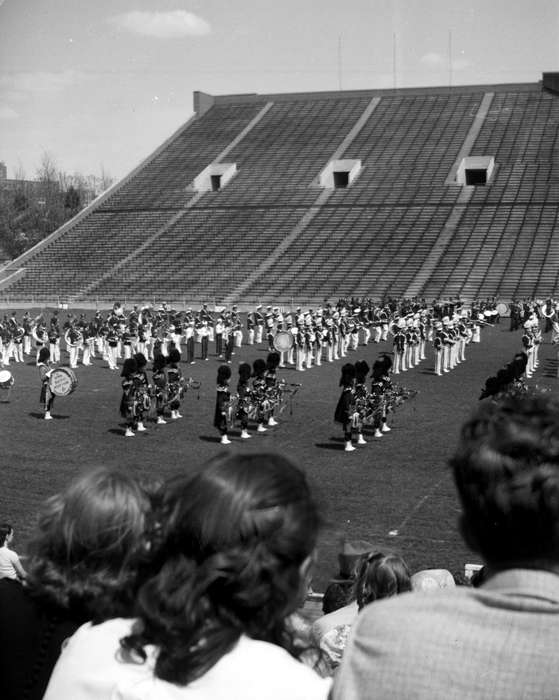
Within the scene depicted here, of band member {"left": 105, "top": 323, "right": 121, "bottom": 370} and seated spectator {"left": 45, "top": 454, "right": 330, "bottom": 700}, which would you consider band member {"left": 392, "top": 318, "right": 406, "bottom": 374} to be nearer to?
band member {"left": 105, "top": 323, "right": 121, "bottom": 370}

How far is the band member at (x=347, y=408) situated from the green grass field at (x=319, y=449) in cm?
21

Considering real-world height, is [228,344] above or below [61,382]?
below

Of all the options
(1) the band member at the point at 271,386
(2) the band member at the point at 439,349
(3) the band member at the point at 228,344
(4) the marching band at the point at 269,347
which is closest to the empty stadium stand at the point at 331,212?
(4) the marching band at the point at 269,347

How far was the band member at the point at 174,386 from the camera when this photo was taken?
17250 millimetres

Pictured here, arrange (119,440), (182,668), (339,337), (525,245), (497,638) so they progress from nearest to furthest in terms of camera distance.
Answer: (497,638) < (182,668) < (119,440) < (339,337) < (525,245)

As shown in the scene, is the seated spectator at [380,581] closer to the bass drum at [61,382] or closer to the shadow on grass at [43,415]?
the bass drum at [61,382]

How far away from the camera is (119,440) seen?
615 inches

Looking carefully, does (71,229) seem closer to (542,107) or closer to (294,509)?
(542,107)

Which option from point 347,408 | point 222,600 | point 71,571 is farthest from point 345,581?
point 347,408

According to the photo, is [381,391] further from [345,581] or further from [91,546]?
[91,546]

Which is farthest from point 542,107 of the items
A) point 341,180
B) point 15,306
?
point 15,306

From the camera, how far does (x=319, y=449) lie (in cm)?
1486

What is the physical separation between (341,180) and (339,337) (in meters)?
27.9

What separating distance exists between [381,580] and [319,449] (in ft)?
36.7
